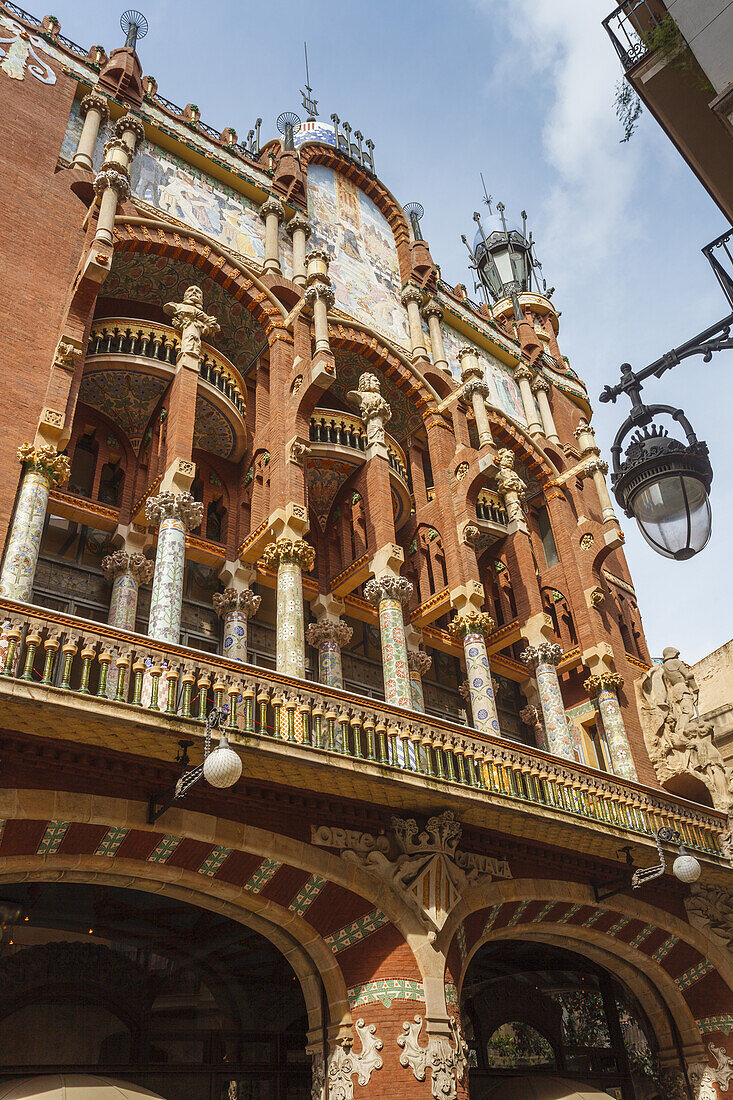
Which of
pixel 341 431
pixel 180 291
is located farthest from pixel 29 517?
pixel 180 291

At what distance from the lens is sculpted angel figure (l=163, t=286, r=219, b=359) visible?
1525cm

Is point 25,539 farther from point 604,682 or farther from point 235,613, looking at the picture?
point 604,682

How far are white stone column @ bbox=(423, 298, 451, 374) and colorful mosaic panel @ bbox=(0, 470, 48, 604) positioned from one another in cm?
1220

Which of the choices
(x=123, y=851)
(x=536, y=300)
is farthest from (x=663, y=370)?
(x=536, y=300)

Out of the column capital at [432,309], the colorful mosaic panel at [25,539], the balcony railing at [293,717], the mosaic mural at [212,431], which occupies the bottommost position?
the balcony railing at [293,717]

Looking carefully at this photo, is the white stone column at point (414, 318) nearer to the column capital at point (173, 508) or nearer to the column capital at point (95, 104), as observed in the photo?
the column capital at point (95, 104)

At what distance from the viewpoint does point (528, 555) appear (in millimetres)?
19141

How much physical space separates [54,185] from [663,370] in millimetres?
13870

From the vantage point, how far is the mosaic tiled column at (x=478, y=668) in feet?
50.6

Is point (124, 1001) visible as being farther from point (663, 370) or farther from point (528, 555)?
point (528, 555)

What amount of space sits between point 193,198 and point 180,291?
2.41 meters

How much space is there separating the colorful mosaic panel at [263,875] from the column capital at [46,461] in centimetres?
639

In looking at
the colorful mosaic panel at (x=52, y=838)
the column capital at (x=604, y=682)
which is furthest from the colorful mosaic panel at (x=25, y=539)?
the column capital at (x=604, y=682)

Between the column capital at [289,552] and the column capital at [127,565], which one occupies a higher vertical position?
the column capital at [127,565]
